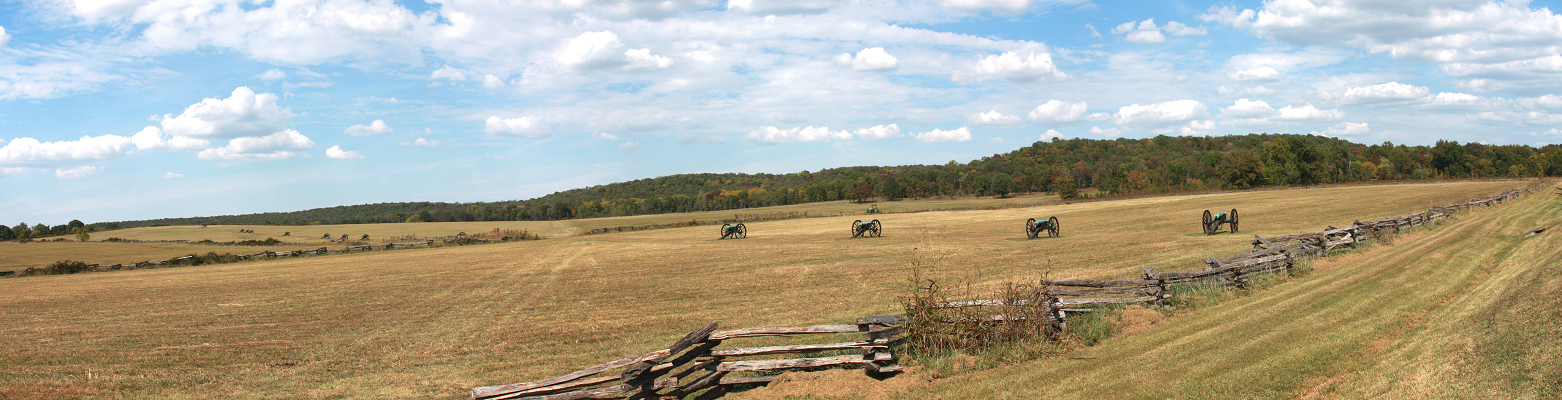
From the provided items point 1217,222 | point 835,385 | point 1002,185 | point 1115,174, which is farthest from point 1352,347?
point 1115,174

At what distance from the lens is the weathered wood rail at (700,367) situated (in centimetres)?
848

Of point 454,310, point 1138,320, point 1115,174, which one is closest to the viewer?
point 1138,320

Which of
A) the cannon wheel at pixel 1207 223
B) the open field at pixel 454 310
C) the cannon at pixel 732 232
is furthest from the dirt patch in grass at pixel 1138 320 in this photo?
the cannon at pixel 732 232

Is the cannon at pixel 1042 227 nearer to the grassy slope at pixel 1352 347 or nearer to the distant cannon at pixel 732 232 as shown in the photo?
the distant cannon at pixel 732 232

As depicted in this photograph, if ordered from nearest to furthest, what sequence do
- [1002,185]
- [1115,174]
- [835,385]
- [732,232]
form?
[835,385] < [732,232] < [1002,185] < [1115,174]

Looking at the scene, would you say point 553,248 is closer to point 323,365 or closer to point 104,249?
point 323,365

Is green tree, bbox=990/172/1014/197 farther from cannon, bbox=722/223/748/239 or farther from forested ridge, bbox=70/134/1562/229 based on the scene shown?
cannon, bbox=722/223/748/239

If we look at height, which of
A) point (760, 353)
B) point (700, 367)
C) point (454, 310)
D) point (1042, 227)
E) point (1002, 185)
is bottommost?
point (454, 310)

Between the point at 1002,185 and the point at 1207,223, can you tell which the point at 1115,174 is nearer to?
the point at 1002,185

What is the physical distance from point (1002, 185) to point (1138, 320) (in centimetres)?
10716

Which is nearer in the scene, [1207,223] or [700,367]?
[700,367]

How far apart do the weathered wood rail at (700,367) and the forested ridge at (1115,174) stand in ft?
272

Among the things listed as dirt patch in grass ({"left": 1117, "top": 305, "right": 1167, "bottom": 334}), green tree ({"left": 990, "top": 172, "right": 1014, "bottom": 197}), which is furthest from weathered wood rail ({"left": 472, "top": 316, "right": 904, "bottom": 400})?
green tree ({"left": 990, "top": 172, "right": 1014, "bottom": 197})

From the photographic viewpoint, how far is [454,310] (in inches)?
704
